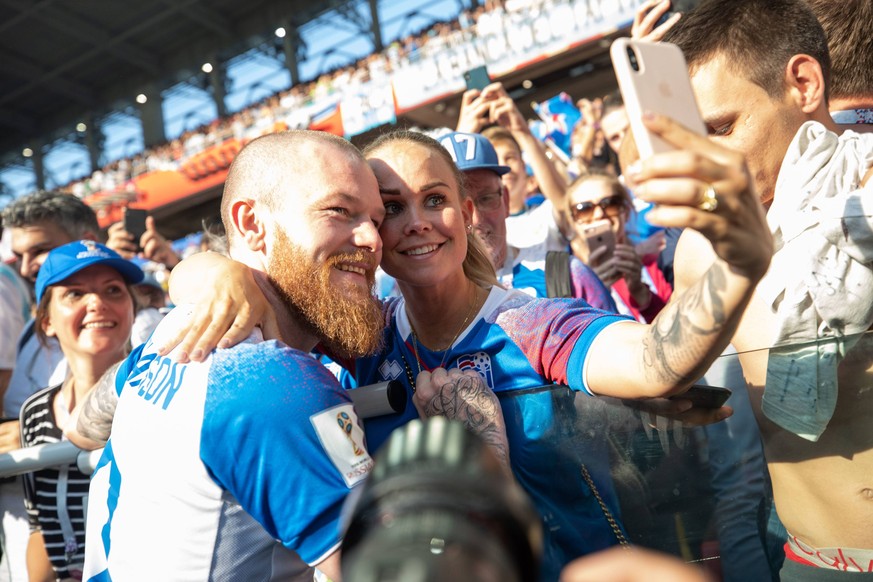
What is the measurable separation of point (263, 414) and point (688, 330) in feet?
2.54

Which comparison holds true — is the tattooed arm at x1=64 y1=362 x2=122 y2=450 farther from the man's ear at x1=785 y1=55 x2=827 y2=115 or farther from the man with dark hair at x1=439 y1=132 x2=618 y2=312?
the man's ear at x1=785 y1=55 x2=827 y2=115

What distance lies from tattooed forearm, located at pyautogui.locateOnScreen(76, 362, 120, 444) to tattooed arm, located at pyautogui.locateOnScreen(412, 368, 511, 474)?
3.15 feet

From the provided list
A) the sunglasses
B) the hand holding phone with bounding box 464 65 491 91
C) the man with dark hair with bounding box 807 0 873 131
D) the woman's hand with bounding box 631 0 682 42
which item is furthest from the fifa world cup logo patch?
the hand holding phone with bounding box 464 65 491 91

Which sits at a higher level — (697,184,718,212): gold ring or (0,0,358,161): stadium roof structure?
(0,0,358,161): stadium roof structure

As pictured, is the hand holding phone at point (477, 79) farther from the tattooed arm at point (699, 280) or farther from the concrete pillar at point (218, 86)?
the concrete pillar at point (218, 86)

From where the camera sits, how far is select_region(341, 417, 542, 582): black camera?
0.58 meters

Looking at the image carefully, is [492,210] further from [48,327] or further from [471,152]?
[48,327]

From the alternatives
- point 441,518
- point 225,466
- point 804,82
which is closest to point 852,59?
point 804,82

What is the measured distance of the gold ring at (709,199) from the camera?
108 centimetres

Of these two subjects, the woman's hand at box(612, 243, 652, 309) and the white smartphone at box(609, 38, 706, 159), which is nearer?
the white smartphone at box(609, 38, 706, 159)

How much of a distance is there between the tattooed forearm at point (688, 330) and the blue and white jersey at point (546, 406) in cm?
21

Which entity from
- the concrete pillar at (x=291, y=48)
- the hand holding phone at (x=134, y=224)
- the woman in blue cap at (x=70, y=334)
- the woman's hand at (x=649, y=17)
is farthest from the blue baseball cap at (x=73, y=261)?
the concrete pillar at (x=291, y=48)

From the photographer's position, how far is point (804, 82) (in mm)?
1693

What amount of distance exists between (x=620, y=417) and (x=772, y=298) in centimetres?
39
